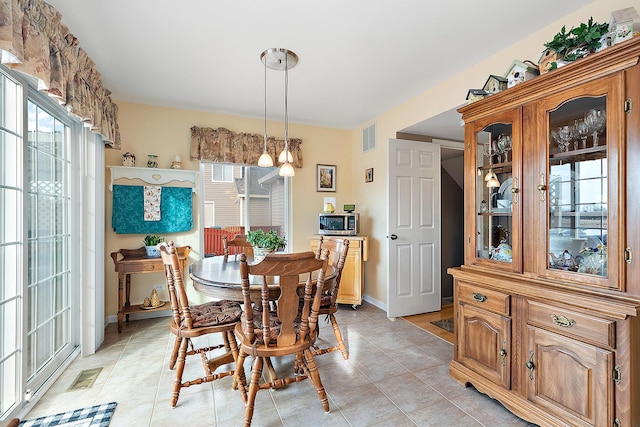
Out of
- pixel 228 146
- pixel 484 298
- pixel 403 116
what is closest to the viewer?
pixel 484 298

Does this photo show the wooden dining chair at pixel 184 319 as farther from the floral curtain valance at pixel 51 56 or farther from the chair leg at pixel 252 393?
the floral curtain valance at pixel 51 56

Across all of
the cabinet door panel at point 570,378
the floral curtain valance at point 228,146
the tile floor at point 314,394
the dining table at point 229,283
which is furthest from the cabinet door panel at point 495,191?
the floral curtain valance at point 228,146

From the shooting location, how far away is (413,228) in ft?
11.6

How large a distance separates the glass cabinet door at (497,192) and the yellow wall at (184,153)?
8.17 feet

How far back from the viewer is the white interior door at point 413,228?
3396mm

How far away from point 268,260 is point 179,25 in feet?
5.84

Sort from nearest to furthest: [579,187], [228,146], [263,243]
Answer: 1. [579,187]
2. [263,243]
3. [228,146]

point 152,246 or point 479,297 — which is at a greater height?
point 152,246

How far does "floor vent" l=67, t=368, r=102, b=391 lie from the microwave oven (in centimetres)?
266

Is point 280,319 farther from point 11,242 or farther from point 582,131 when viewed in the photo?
point 582,131

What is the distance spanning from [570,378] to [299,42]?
2.69m

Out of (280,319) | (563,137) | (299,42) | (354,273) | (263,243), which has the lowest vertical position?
(354,273)

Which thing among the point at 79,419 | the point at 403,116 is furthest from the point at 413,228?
the point at 79,419

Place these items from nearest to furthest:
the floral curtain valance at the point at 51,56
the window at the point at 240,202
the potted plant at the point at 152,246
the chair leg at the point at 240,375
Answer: the floral curtain valance at the point at 51,56 < the chair leg at the point at 240,375 < the potted plant at the point at 152,246 < the window at the point at 240,202
